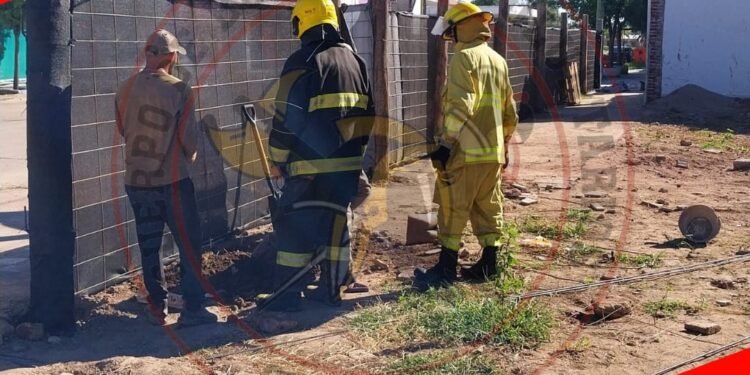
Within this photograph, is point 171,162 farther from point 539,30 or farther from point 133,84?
point 539,30

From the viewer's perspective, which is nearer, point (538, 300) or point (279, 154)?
point (279, 154)

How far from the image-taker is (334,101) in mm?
5797

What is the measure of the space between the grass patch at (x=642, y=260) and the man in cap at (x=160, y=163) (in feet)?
11.5

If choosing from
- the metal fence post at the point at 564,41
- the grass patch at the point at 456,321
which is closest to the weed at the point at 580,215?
the grass patch at the point at 456,321

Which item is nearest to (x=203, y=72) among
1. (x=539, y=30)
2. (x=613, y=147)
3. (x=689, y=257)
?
(x=689, y=257)

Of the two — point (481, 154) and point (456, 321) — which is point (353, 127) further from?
point (456, 321)

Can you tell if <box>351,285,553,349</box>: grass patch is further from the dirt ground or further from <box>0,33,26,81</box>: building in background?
<box>0,33,26,81</box>: building in background

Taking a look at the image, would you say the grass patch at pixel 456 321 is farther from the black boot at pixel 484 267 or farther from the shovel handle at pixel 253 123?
the shovel handle at pixel 253 123

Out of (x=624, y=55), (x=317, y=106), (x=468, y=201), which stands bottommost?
(x=468, y=201)

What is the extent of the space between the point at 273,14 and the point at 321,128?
272 cm

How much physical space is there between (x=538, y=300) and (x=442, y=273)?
2.46 feet

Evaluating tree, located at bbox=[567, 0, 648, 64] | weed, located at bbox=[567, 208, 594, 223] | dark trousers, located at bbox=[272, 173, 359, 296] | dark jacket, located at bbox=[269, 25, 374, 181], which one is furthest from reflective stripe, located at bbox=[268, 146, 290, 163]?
tree, located at bbox=[567, 0, 648, 64]

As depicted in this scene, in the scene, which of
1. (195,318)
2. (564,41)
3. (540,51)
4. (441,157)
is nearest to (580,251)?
(441,157)

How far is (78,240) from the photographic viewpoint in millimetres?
5797
